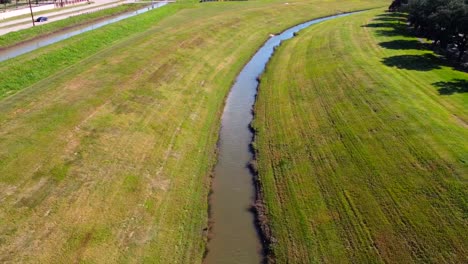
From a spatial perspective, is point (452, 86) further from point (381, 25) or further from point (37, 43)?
point (37, 43)

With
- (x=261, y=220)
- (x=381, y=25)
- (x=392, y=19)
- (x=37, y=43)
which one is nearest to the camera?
(x=261, y=220)

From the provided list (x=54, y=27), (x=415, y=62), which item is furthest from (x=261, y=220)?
(x=54, y=27)

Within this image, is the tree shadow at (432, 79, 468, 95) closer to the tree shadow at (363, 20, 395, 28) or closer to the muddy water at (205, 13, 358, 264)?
the muddy water at (205, 13, 358, 264)

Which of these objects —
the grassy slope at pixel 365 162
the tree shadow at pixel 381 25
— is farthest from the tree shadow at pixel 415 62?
the tree shadow at pixel 381 25

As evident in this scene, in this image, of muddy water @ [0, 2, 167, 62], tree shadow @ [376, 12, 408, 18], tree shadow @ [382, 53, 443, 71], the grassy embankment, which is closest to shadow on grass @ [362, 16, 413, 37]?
tree shadow @ [376, 12, 408, 18]

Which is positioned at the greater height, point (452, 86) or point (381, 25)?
point (381, 25)

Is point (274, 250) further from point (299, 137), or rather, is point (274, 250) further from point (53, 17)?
point (53, 17)

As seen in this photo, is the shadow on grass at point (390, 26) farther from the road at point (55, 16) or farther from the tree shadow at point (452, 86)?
the road at point (55, 16)
